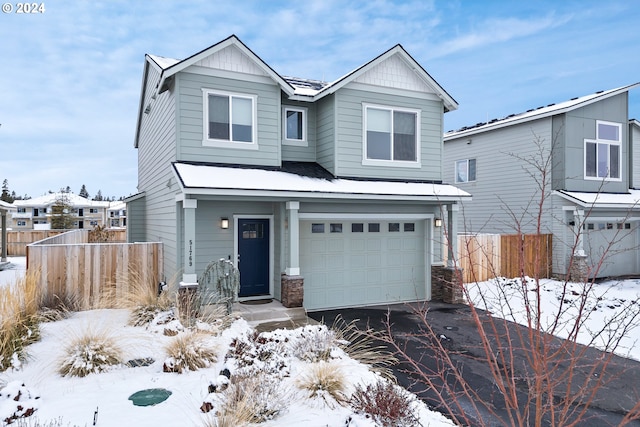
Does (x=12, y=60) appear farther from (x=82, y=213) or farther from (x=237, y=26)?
(x=82, y=213)

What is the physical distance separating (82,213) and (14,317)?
57763 mm

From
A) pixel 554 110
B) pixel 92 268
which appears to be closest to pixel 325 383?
pixel 92 268

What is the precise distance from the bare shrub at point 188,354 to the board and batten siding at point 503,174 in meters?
11.7

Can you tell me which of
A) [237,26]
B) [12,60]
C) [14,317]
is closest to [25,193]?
[237,26]

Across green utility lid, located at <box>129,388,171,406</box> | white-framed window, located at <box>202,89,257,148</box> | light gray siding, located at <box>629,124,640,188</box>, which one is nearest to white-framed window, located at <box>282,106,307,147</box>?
white-framed window, located at <box>202,89,257,148</box>

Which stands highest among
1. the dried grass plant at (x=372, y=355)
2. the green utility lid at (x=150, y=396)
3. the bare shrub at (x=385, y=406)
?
the bare shrub at (x=385, y=406)

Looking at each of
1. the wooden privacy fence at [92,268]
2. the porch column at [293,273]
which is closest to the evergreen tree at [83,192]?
the wooden privacy fence at [92,268]

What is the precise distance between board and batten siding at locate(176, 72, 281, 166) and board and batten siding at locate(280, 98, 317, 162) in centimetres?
98

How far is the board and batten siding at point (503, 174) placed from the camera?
1543cm

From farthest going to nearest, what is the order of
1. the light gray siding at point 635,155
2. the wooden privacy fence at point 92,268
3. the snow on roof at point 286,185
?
the light gray siding at point 635,155 → the wooden privacy fence at point 92,268 → the snow on roof at point 286,185

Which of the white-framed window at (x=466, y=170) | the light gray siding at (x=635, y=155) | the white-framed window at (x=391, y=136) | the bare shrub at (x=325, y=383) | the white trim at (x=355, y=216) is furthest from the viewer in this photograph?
the white-framed window at (x=466, y=170)

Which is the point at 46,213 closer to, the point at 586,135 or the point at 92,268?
the point at 92,268

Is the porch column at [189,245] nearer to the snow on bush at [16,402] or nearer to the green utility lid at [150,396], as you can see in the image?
the green utility lid at [150,396]

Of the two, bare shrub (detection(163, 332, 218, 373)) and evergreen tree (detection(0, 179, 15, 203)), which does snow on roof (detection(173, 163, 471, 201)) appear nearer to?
bare shrub (detection(163, 332, 218, 373))
